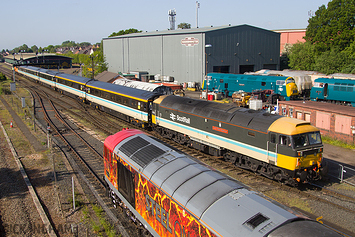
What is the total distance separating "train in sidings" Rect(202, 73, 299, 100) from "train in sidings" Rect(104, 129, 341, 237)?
33.0 m

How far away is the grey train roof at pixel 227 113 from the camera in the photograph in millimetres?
16375

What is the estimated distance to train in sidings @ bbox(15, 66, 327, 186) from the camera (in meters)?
14.9

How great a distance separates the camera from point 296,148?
47.5 feet

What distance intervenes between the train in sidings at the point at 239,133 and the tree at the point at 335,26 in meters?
48.2

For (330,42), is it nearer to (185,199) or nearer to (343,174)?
(343,174)

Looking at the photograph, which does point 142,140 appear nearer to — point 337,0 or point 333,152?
point 333,152

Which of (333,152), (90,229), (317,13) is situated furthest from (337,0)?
(90,229)

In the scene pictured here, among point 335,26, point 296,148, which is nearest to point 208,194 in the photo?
point 296,148

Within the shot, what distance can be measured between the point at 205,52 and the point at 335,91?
1006 inches

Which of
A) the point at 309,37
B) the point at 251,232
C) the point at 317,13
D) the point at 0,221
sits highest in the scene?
the point at 317,13

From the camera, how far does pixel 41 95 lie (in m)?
51.4

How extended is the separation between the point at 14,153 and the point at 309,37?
212 ft

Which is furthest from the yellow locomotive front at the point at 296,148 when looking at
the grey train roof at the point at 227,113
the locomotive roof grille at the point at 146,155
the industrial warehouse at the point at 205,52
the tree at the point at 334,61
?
the tree at the point at 334,61

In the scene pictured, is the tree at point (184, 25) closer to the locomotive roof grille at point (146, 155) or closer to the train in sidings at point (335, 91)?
the train in sidings at point (335, 91)
